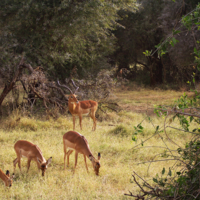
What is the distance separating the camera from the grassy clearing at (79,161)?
3.94 meters

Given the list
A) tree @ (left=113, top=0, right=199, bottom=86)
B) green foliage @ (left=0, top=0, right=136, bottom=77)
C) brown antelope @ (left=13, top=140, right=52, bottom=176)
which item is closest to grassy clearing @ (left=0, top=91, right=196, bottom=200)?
brown antelope @ (left=13, top=140, right=52, bottom=176)

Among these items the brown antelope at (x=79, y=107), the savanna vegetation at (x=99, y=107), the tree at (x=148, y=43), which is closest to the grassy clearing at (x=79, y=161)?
the savanna vegetation at (x=99, y=107)

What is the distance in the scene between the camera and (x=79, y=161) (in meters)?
5.22

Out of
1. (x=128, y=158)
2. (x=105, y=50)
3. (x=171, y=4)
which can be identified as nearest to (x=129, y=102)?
(x=105, y=50)

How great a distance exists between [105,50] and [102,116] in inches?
259

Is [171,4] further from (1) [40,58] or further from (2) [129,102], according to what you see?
(1) [40,58]

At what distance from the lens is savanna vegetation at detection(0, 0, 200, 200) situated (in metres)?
3.01

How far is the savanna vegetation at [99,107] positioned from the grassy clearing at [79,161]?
0.02 m

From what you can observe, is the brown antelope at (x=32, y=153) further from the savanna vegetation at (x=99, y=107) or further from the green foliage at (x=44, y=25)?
the green foliage at (x=44, y=25)

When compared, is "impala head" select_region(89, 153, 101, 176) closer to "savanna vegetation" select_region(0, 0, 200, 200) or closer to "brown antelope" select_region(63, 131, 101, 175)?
"brown antelope" select_region(63, 131, 101, 175)

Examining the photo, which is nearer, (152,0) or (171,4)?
(171,4)

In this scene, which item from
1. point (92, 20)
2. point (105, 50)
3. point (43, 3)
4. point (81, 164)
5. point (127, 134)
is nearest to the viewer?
point (81, 164)

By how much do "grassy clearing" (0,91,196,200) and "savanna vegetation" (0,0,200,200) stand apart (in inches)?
0.7

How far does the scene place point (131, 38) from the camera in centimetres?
1689
